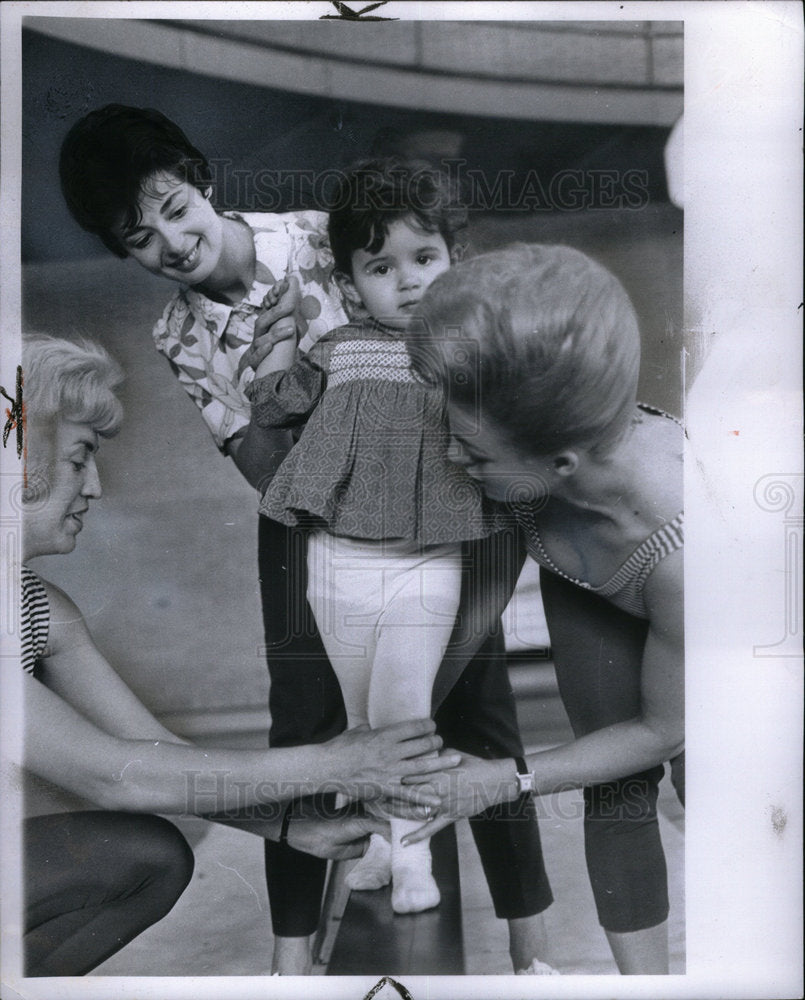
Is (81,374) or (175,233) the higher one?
(175,233)

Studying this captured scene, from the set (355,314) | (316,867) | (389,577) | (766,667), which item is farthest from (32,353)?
(766,667)

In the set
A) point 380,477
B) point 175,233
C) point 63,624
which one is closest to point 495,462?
point 380,477

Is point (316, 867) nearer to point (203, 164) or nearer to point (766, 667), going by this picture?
point (766, 667)

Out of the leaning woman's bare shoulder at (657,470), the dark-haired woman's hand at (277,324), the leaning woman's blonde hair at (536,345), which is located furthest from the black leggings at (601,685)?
the dark-haired woman's hand at (277,324)

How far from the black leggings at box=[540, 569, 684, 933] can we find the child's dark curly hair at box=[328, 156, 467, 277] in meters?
0.83

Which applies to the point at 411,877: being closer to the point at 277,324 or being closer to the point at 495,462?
the point at 495,462

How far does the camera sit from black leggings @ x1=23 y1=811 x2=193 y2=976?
2404 mm

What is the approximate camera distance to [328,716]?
239cm

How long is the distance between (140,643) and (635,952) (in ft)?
4.36

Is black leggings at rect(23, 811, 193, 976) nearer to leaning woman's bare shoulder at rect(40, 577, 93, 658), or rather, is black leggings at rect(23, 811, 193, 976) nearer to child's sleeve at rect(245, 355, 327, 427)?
leaning woman's bare shoulder at rect(40, 577, 93, 658)

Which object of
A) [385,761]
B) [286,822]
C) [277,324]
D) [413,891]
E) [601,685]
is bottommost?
[413,891]

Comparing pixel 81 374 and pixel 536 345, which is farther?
pixel 81 374

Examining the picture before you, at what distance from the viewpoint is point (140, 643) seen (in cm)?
241

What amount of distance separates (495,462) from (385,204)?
0.63m
